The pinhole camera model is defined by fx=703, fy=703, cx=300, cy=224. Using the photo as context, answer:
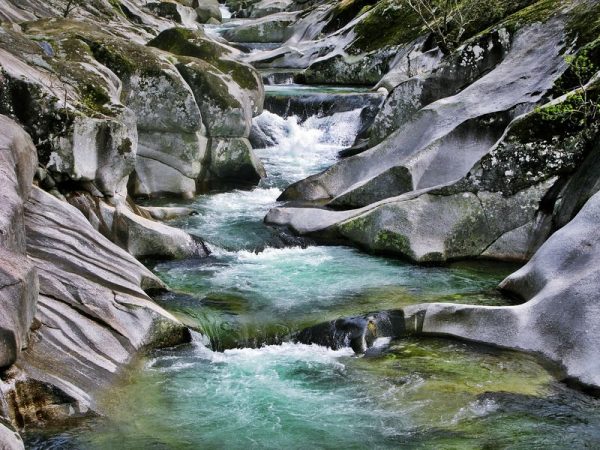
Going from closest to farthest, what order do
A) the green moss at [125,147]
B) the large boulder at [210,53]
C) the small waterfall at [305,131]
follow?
1. the green moss at [125,147]
2. the large boulder at [210,53]
3. the small waterfall at [305,131]

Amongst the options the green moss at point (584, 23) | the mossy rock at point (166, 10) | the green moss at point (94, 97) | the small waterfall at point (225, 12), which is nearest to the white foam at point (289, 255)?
the green moss at point (94, 97)

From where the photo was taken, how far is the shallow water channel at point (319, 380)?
22.3ft

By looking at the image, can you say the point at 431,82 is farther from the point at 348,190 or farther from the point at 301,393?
the point at 301,393

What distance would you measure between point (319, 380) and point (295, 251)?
16.8 feet

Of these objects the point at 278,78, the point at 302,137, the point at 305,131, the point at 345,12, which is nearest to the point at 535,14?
the point at 302,137

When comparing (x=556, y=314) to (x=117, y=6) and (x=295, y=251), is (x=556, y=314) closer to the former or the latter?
(x=295, y=251)

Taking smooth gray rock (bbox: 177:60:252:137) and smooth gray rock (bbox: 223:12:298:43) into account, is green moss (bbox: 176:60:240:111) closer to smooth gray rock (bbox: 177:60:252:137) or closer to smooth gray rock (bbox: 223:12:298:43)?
smooth gray rock (bbox: 177:60:252:137)

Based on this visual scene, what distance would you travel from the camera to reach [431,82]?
17.1 m

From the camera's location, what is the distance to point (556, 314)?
8656 mm

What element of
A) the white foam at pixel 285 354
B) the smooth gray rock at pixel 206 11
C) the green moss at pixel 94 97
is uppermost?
the smooth gray rock at pixel 206 11

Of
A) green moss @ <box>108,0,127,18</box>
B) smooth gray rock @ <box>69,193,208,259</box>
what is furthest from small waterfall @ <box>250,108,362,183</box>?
green moss @ <box>108,0,127,18</box>

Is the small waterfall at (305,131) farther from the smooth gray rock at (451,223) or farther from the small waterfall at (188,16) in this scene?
the small waterfall at (188,16)

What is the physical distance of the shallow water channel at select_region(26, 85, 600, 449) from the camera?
22.3 feet

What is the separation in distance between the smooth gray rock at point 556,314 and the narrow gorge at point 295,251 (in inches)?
1.2
